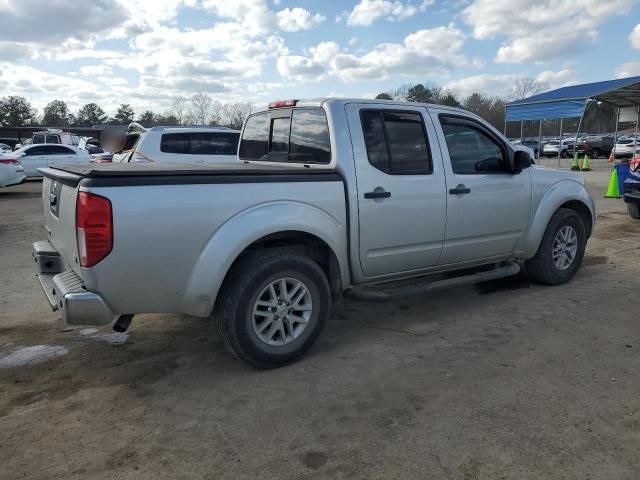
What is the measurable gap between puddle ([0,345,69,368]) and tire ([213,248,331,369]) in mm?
1474

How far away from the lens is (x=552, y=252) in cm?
556

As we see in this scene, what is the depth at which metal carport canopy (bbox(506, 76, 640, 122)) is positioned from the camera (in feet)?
65.5

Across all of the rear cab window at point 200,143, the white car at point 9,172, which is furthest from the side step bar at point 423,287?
the white car at point 9,172

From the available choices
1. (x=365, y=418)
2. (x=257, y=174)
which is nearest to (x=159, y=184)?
(x=257, y=174)

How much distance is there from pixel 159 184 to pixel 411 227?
212 centimetres

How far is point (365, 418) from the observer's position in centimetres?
308

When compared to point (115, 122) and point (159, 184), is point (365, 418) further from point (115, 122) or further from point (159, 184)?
point (115, 122)

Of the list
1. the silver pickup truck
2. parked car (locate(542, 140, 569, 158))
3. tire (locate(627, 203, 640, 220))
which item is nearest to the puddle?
the silver pickup truck

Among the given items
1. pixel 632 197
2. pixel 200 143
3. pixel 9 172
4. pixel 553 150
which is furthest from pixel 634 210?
pixel 553 150

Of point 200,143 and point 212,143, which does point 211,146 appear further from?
point 200,143

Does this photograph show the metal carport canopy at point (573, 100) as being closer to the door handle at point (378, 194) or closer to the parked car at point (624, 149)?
the parked car at point (624, 149)

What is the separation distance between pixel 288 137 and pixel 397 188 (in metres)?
1.16

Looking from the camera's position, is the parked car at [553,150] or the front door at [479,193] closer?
the front door at [479,193]

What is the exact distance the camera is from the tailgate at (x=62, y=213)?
10.6 feet
